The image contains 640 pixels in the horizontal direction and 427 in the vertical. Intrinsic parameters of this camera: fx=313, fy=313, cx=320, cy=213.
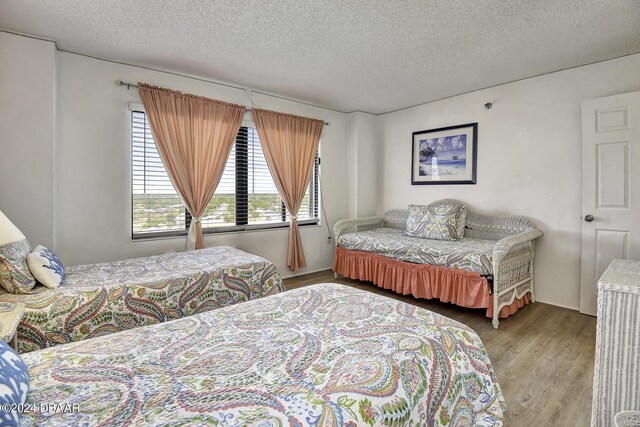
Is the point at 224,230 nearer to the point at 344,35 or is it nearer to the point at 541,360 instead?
the point at 344,35

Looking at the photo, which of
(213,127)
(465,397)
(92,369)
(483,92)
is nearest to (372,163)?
(483,92)

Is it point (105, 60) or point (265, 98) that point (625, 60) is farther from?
point (105, 60)

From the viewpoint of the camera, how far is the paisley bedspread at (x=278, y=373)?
814mm

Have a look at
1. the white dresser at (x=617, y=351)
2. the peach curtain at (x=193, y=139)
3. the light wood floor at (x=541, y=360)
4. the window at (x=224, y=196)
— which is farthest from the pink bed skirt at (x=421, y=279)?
the peach curtain at (x=193, y=139)

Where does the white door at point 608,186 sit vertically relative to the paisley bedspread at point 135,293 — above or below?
above

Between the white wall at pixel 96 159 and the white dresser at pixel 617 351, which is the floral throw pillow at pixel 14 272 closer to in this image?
the white wall at pixel 96 159

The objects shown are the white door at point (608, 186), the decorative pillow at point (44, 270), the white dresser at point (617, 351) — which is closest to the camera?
the white dresser at point (617, 351)

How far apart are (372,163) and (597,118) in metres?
2.73

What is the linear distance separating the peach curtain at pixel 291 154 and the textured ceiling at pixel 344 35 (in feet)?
2.19

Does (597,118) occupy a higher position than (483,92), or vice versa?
(483,92)

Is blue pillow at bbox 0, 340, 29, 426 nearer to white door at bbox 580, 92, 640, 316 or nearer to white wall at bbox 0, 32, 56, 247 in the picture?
white wall at bbox 0, 32, 56, 247

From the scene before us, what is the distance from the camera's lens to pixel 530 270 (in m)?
3.40

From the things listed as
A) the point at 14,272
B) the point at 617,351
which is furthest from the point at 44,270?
the point at 617,351

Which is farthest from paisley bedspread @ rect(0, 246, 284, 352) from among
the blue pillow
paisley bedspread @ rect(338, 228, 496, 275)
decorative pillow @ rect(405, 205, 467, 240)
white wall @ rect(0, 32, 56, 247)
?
decorative pillow @ rect(405, 205, 467, 240)
